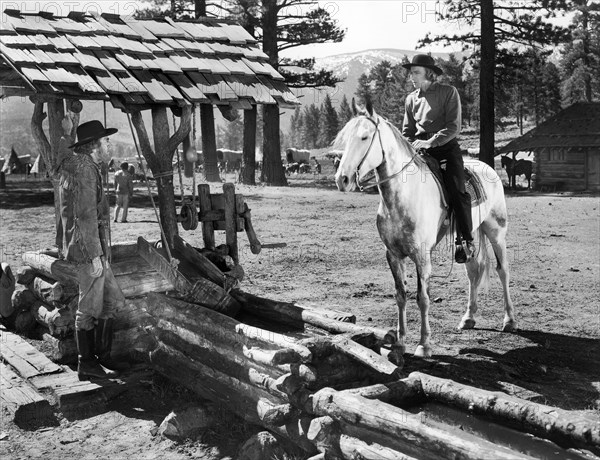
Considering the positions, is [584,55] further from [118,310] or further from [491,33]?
[118,310]

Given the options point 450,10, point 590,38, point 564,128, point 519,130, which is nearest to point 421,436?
point 450,10

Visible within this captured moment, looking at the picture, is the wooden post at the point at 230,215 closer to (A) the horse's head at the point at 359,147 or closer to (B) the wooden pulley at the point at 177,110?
(B) the wooden pulley at the point at 177,110

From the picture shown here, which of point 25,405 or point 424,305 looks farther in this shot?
point 424,305

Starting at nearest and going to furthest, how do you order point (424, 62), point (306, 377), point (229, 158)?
point (306, 377)
point (424, 62)
point (229, 158)

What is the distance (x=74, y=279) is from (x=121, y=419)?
204 centimetres

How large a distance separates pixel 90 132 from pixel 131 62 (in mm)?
1054

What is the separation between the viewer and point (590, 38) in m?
62.9

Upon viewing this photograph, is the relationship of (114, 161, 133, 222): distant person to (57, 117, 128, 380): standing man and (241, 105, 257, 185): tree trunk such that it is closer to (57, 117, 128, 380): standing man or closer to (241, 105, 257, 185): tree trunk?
(57, 117, 128, 380): standing man

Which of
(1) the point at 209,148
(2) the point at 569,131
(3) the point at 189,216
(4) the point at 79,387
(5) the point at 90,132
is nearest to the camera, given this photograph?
(4) the point at 79,387

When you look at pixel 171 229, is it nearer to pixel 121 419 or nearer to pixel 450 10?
pixel 121 419

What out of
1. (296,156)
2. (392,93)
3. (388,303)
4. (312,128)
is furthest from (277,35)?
(312,128)

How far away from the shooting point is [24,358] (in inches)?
322

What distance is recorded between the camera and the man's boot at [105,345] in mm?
7637

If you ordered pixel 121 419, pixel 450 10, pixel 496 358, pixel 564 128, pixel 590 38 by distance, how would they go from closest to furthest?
pixel 121 419, pixel 496 358, pixel 450 10, pixel 564 128, pixel 590 38
